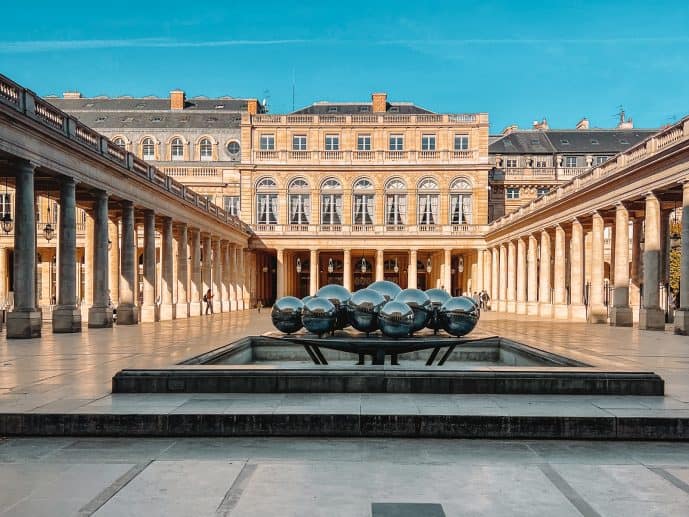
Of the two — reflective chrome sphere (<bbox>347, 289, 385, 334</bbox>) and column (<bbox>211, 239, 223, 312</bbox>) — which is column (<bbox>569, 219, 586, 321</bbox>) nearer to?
column (<bbox>211, 239, 223, 312</bbox>)

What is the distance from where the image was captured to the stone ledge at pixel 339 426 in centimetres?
912

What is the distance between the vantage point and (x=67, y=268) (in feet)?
90.0

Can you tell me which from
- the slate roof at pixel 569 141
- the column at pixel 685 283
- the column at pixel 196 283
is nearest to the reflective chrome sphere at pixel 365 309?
the column at pixel 685 283

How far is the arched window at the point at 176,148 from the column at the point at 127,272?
39.6 m

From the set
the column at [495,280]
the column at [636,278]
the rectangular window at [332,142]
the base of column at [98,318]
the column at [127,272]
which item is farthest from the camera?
the rectangular window at [332,142]

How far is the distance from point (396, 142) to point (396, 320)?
56.7 meters

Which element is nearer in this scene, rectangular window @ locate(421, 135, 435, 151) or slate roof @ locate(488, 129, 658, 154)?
rectangular window @ locate(421, 135, 435, 151)

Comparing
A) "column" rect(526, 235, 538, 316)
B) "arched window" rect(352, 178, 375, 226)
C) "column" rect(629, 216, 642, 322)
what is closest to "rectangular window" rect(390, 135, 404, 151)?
"arched window" rect(352, 178, 375, 226)

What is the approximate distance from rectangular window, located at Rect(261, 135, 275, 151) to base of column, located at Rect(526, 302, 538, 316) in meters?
33.5

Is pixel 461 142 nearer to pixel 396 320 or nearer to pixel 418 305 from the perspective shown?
pixel 418 305

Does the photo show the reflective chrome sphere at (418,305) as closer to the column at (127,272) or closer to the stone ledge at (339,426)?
the stone ledge at (339,426)

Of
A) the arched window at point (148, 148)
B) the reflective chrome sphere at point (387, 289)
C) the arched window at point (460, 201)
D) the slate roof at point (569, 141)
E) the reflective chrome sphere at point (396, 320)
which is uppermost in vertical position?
the slate roof at point (569, 141)

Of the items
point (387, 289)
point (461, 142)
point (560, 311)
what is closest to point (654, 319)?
point (560, 311)

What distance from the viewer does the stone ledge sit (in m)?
9.12
